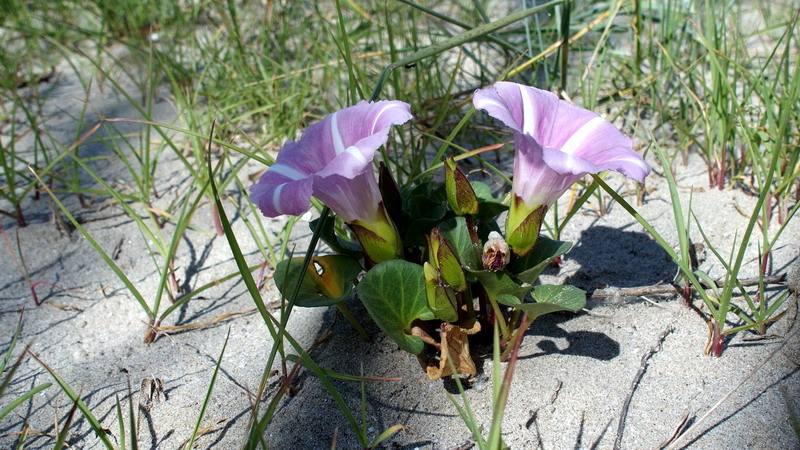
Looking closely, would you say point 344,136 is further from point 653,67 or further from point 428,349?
point 653,67

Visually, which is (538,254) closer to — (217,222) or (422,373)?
(422,373)

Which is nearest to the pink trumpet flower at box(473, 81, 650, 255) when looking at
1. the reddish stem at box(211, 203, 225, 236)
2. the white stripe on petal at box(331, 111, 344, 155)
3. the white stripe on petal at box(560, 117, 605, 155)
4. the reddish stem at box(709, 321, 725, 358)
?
the white stripe on petal at box(560, 117, 605, 155)

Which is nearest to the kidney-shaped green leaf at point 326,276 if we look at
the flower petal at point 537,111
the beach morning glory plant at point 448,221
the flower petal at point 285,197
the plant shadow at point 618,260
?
the beach morning glory plant at point 448,221

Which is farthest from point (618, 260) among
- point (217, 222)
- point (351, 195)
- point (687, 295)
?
point (217, 222)

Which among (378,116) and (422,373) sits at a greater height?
(378,116)

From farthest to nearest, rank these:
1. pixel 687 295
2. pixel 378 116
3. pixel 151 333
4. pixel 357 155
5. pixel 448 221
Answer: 1. pixel 151 333
2. pixel 687 295
3. pixel 448 221
4. pixel 378 116
5. pixel 357 155

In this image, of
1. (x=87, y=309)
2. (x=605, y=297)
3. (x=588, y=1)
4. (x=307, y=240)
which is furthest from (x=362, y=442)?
(x=588, y=1)

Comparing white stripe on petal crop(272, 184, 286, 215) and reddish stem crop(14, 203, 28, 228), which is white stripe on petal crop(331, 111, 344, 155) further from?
reddish stem crop(14, 203, 28, 228)
